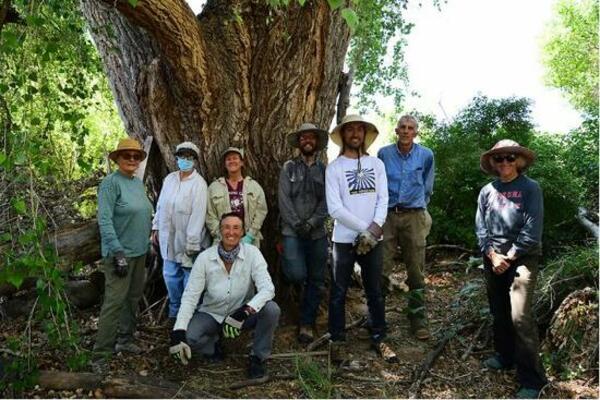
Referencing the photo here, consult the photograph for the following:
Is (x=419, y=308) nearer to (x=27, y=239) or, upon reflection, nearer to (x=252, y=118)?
(x=252, y=118)

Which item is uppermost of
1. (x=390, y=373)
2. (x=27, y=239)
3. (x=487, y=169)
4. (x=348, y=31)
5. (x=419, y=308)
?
(x=348, y=31)

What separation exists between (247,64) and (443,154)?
4323 millimetres

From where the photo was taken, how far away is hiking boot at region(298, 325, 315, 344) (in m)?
5.35

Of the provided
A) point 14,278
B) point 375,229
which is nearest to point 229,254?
point 375,229

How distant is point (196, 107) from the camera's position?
221 inches

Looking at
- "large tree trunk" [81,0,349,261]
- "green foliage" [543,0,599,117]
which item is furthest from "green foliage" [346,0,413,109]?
"green foliage" [543,0,599,117]

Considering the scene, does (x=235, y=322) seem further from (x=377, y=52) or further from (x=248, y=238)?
(x=377, y=52)

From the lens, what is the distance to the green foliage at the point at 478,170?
25.0 feet

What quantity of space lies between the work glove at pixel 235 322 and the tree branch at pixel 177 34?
229 centimetres

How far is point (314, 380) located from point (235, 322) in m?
0.84

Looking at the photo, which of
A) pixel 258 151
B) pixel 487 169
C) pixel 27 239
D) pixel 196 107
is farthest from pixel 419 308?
pixel 27 239

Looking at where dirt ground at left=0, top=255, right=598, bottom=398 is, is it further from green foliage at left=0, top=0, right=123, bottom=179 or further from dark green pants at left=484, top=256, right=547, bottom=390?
green foliage at left=0, top=0, right=123, bottom=179

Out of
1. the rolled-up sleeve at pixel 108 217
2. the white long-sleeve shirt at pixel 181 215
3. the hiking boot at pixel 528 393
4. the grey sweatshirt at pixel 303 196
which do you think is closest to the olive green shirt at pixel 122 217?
the rolled-up sleeve at pixel 108 217

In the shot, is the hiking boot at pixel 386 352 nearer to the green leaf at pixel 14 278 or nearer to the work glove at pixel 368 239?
the work glove at pixel 368 239
